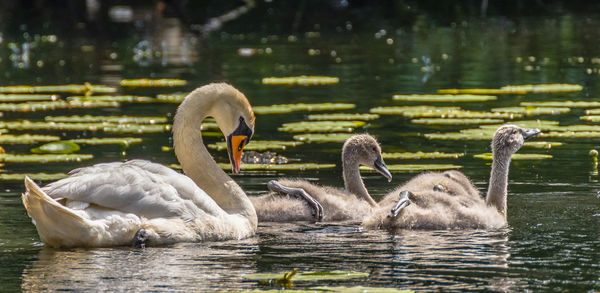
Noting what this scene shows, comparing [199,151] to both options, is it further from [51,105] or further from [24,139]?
[51,105]

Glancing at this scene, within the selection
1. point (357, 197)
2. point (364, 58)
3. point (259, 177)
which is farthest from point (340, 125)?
point (364, 58)

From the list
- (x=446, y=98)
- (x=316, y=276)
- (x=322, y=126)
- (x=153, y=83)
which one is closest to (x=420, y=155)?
(x=322, y=126)

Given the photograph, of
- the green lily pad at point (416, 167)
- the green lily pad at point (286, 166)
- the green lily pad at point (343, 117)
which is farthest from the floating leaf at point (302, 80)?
the green lily pad at point (416, 167)

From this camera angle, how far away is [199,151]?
10.7 m

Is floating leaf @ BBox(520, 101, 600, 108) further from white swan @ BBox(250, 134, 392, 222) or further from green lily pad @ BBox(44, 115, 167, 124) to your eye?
white swan @ BBox(250, 134, 392, 222)

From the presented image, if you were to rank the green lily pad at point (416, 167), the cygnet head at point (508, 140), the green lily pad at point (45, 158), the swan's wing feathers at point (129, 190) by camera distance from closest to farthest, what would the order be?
the swan's wing feathers at point (129, 190), the cygnet head at point (508, 140), the green lily pad at point (416, 167), the green lily pad at point (45, 158)

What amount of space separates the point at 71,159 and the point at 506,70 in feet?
40.8

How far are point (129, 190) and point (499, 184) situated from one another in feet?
11.7

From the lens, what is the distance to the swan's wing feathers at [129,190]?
9.25 m

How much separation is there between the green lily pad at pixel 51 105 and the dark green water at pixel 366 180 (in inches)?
7.7

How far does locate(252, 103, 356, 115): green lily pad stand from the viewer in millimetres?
18047

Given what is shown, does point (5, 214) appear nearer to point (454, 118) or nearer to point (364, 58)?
point (454, 118)

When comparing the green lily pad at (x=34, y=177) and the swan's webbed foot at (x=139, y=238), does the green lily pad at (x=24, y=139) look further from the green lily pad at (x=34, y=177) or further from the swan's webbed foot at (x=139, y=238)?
the swan's webbed foot at (x=139, y=238)

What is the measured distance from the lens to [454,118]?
57.1ft
